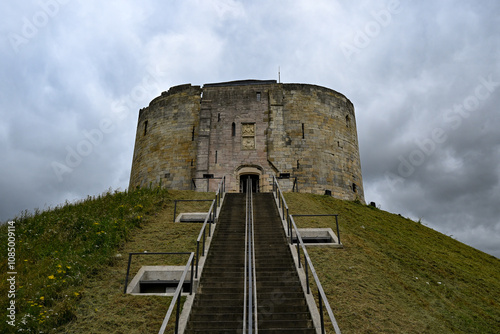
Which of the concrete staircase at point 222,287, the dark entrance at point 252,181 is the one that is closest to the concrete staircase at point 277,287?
the concrete staircase at point 222,287

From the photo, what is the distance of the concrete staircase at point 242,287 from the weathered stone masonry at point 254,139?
909 cm

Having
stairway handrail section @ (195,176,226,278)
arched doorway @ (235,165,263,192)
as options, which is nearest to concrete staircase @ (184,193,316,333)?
stairway handrail section @ (195,176,226,278)

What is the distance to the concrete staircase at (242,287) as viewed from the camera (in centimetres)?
552

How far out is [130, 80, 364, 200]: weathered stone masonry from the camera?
62.4 ft

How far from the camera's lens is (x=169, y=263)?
7.90m

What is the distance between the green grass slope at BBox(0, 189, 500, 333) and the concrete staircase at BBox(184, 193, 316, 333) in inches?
24.1

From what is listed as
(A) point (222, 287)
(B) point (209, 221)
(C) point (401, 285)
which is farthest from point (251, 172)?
(A) point (222, 287)

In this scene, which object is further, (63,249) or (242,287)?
(63,249)

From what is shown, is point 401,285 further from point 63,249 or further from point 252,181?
point 252,181

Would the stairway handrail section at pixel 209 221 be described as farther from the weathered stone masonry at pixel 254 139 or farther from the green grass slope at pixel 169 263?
the weathered stone masonry at pixel 254 139

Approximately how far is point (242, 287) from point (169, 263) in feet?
6.97

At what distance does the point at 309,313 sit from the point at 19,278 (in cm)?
572

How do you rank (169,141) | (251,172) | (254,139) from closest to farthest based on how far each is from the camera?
(251,172)
(254,139)
(169,141)

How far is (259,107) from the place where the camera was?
66.3 feet
